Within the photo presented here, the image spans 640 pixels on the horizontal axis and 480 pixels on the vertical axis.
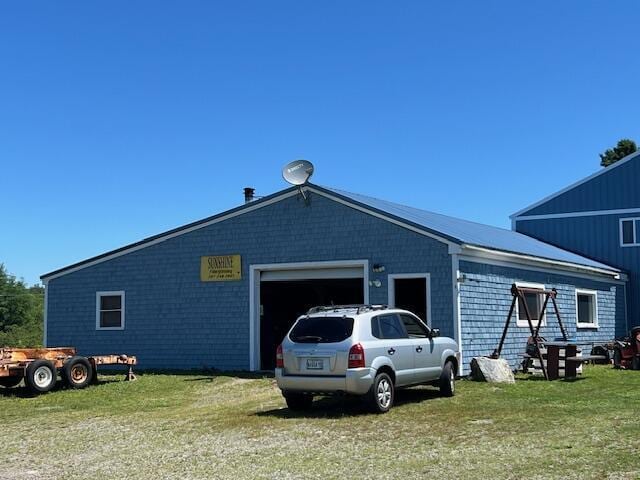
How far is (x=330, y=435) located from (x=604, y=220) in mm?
22143

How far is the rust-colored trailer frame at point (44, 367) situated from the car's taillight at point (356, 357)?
27.1 ft

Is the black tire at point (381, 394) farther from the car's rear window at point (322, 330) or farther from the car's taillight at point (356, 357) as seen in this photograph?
the car's rear window at point (322, 330)

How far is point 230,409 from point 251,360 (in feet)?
21.8

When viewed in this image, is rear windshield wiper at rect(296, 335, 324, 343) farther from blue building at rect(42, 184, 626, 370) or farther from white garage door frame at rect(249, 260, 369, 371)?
white garage door frame at rect(249, 260, 369, 371)

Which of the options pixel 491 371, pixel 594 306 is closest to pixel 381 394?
pixel 491 371

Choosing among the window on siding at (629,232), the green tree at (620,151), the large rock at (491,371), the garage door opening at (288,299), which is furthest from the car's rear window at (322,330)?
the green tree at (620,151)

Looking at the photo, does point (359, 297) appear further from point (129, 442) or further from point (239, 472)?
point (239, 472)

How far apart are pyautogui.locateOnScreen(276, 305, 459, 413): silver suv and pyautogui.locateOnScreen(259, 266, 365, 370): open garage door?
6.47 meters

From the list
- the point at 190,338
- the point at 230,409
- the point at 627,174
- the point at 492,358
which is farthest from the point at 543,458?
the point at 627,174

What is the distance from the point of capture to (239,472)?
29.3ft

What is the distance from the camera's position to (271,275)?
2173cm

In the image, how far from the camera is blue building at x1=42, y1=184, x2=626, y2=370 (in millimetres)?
19344

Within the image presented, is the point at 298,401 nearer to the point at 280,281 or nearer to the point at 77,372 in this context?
the point at 77,372

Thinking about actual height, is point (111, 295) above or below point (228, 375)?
above
